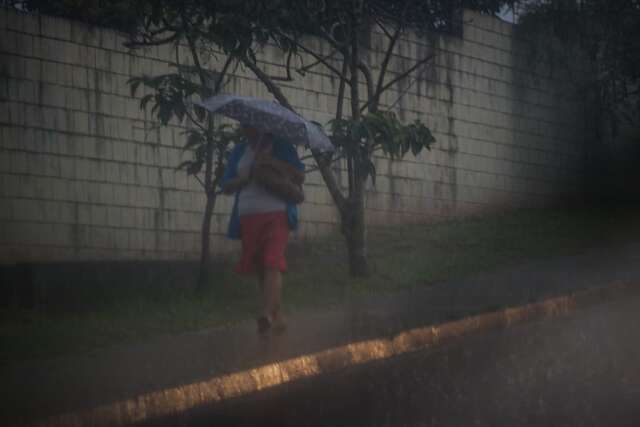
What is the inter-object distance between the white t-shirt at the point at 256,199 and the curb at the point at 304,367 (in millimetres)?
1149

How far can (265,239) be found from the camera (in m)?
6.89

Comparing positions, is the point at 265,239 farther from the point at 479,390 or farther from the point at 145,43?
the point at 145,43

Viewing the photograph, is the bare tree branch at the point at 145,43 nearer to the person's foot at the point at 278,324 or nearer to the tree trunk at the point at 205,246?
the tree trunk at the point at 205,246

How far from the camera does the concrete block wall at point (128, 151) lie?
8508 mm

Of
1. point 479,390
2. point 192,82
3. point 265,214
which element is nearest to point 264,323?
point 265,214

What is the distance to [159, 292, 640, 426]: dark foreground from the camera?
198 inches

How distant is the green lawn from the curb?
156cm

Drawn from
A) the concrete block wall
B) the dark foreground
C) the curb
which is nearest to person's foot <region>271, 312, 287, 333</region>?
the curb

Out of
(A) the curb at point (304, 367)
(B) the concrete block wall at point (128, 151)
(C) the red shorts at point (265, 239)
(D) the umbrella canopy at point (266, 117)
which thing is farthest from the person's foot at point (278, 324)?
(B) the concrete block wall at point (128, 151)

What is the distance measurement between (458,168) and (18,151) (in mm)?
5882

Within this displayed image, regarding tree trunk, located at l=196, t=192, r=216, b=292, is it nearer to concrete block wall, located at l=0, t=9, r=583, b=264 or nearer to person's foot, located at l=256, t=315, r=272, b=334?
concrete block wall, located at l=0, t=9, r=583, b=264

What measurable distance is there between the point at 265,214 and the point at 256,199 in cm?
13

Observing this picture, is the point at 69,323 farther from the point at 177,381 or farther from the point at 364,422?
the point at 364,422

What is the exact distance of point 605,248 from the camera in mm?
11156
